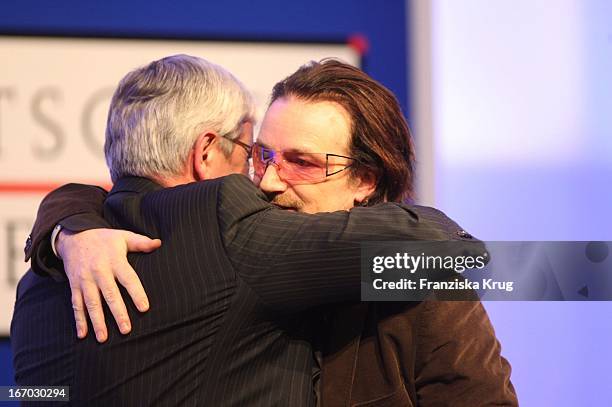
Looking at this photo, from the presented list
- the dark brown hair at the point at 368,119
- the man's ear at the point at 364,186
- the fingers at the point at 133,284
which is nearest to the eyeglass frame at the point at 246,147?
the dark brown hair at the point at 368,119

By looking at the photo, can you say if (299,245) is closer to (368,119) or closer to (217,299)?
(217,299)

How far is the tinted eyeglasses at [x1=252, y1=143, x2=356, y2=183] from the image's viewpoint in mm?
1480

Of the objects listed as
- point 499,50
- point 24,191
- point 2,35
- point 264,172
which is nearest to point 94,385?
point 264,172

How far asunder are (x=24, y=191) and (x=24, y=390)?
1254 mm

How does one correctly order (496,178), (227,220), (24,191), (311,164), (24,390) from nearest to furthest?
(227,220) < (24,390) < (311,164) < (24,191) < (496,178)

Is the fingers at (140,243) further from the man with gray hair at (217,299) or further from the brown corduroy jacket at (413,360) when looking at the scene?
the brown corduroy jacket at (413,360)

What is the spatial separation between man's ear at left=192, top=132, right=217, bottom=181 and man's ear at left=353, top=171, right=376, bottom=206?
26cm

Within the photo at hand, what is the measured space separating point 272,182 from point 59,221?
36 centimetres

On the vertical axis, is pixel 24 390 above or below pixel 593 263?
below

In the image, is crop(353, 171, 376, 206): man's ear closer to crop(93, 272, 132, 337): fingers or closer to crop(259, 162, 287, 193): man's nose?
crop(259, 162, 287, 193): man's nose

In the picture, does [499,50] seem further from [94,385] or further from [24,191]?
[94,385]

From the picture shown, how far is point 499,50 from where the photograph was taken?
2686 mm

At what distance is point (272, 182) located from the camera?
1478mm

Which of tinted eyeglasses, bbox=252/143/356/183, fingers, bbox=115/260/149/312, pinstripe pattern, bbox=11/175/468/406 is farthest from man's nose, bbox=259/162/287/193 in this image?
fingers, bbox=115/260/149/312
